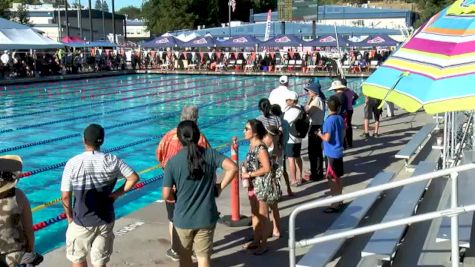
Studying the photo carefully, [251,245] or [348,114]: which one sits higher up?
[348,114]

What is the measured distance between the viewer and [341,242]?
16.2 ft

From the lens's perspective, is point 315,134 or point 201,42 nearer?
point 315,134

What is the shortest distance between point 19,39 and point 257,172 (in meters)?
24.2

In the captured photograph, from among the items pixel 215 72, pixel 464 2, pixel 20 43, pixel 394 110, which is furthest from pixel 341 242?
pixel 215 72

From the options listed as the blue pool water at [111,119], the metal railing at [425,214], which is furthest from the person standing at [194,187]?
the blue pool water at [111,119]

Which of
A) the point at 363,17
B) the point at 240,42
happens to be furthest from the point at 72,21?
the point at 240,42

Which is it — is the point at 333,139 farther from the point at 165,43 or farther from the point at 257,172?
the point at 165,43

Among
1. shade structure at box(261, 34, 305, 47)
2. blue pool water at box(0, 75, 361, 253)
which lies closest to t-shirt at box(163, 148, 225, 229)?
blue pool water at box(0, 75, 361, 253)

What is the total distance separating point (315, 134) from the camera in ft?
26.9

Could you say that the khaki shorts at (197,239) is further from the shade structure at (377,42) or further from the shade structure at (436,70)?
the shade structure at (377,42)

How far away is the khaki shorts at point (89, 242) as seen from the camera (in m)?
4.28

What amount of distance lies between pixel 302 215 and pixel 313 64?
2804 cm

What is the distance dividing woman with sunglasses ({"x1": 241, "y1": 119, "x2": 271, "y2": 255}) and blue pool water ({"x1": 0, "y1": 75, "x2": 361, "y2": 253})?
2.94m

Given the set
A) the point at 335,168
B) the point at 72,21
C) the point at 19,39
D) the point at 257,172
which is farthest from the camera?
the point at 72,21
